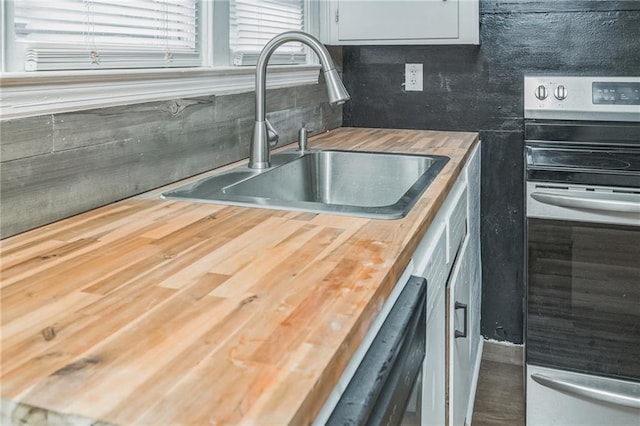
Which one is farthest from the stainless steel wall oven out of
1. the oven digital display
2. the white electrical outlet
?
the white electrical outlet

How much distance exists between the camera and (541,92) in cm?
243

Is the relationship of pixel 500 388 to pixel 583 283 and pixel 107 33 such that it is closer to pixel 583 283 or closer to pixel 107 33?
pixel 583 283

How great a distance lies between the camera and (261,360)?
58 centimetres

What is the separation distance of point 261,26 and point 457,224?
0.89m

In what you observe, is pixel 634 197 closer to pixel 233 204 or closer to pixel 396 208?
pixel 396 208

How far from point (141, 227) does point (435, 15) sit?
66.8 inches

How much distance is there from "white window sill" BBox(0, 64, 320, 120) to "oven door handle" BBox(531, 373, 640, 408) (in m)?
1.40

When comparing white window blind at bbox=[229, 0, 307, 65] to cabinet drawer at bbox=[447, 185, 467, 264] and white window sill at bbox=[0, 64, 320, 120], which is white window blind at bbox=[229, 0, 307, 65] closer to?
white window sill at bbox=[0, 64, 320, 120]

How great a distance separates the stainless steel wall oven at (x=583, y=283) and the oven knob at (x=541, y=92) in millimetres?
342

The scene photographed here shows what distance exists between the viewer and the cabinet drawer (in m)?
1.50

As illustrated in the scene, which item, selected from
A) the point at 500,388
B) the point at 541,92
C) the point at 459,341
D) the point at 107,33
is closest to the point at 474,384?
the point at 500,388

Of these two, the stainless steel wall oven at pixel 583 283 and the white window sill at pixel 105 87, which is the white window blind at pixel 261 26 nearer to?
the white window sill at pixel 105 87

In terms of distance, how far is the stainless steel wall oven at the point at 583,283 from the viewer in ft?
6.11

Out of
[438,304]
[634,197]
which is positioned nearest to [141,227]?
[438,304]
